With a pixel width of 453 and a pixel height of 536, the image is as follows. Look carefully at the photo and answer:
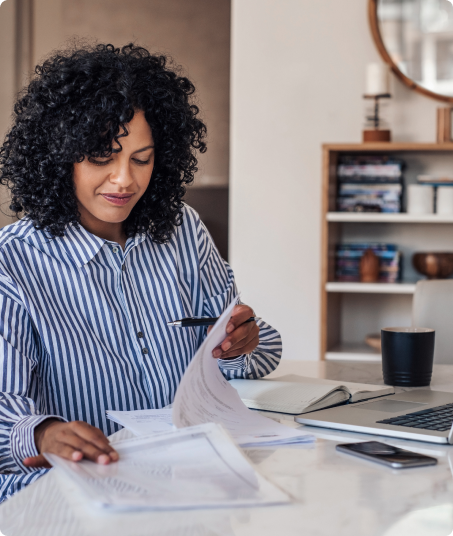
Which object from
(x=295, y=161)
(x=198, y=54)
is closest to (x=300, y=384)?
(x=295, y=161)

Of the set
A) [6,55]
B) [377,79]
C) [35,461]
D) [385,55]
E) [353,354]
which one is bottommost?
[353,354]

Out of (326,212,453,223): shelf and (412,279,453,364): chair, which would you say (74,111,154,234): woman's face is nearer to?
(412,279,453,364): chair

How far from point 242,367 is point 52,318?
38 cm

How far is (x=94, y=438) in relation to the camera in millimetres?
770

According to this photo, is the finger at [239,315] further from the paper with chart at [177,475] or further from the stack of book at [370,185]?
the stack of book at [370,185]

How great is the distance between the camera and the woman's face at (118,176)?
4.06ft

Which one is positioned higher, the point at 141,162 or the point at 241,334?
the point at 141,162

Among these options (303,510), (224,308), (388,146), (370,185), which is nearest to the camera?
(303,510)

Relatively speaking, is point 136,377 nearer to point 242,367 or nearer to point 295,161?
point 242,367

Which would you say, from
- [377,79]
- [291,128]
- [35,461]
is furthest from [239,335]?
[291,128]

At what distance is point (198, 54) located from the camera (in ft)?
11.7

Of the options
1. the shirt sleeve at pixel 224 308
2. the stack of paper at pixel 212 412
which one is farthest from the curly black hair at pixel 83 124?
the stack of paper at pixel 212 412

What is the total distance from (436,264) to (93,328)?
6.49 ft

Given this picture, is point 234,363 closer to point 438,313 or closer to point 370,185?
point 438,313
